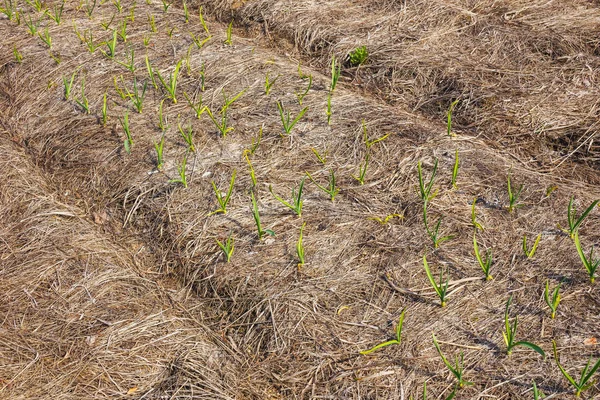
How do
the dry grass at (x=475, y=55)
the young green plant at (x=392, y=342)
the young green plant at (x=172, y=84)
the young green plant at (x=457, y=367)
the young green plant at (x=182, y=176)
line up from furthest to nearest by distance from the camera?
the young green plant at (x=172, y=84), the dry grass at (x=475, y=55), the young green plant at (x=182, y=176), the young green plant at (x=392, y=342), the young green plant at (x=457, y=367)

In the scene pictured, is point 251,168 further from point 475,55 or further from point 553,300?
point 475,55

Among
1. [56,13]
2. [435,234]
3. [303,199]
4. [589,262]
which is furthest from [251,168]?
[56,13]

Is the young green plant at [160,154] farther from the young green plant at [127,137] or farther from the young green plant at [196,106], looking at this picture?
the young green plant at [196,106]

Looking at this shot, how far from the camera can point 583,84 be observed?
3770 mm

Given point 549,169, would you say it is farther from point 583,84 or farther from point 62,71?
point 62,71

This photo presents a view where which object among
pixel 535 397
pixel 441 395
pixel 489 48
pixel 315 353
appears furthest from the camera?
pixel 489 48

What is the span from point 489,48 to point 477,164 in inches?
47.2

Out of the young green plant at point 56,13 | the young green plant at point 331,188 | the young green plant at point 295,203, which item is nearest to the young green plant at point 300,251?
the young green plant at point 295,203

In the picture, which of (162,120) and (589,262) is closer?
(589,262)

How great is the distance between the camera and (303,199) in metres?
3.21

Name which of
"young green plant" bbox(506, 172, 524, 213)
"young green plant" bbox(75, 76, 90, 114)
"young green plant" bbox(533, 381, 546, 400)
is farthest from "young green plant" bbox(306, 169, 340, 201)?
"young green plant" bbox(75, 76, 90, 114)

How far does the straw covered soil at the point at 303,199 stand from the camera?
100 inches

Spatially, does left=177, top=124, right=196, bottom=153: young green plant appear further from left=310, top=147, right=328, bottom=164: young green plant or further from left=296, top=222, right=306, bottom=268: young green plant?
left=296, top=222, right=306, bottom=268: young green plant

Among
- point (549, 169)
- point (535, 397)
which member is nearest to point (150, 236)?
point (535, 397)
